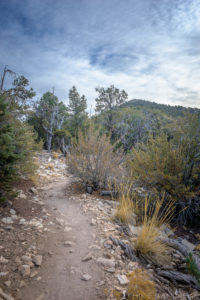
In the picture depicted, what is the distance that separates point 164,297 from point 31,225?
2.21 metres

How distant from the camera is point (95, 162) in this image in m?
5.03

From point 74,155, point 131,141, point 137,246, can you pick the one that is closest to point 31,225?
point 137,246

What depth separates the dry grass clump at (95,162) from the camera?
496cm

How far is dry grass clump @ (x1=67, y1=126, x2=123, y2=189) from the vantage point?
4965 millimetres

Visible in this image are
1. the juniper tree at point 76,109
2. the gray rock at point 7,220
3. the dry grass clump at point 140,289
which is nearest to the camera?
the dry grass clump at point 140,289

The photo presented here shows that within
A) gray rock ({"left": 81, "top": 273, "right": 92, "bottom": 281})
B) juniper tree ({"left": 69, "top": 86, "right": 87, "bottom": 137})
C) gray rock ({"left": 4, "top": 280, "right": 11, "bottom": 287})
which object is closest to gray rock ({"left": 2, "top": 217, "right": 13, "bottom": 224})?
gray rock ({"left": 4, "top": 280, "right": 11, "bottom": 287})

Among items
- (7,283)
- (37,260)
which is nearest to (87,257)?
(37,260)

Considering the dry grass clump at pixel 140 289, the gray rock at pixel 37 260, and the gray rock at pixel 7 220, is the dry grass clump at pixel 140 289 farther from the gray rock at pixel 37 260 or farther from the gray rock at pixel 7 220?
the gray rock at pixel 7 220

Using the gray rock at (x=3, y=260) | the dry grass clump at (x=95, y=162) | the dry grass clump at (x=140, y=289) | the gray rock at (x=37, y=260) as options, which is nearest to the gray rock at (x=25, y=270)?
the gray rock at (x=37, y=260)

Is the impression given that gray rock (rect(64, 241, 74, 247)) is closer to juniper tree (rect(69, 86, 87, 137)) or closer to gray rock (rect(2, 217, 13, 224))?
gray rock (rect(2, 217, 13, 224))

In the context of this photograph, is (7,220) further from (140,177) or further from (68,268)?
(140,177)

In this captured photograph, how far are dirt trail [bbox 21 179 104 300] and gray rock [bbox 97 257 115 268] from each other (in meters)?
0.08

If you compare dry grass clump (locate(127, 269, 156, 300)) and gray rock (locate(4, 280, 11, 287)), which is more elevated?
dry grass clump (locate(127, 269, 156, 300))

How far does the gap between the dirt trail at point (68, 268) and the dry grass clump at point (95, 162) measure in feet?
5.44
